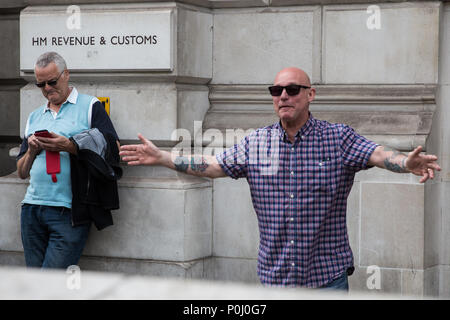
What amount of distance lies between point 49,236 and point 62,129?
77cm

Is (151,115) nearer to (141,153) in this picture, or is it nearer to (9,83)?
(9,83)

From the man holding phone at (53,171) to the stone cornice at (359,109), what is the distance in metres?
1.29

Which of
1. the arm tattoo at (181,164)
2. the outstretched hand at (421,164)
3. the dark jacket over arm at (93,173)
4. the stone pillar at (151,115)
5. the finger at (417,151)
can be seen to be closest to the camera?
the finger at (417,151)

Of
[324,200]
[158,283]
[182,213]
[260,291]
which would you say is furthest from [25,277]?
[182,213]

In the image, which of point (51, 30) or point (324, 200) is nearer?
point (324, 200)

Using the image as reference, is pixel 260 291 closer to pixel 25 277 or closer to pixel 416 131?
pixel 25 277

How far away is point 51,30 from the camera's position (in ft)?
23.9

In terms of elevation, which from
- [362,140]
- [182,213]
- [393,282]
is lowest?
[393,282]

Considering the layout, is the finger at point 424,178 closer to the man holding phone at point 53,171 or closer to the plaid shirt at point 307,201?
the plaid shirt at point 307,201

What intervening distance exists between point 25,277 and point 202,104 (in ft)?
16.3

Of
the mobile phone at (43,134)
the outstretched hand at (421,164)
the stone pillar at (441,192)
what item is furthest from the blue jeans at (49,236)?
the outstretched hand at (421,164)

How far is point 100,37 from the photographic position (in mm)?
7109

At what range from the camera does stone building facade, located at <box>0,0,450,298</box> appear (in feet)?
21.8

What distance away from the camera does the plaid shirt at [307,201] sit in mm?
4504
